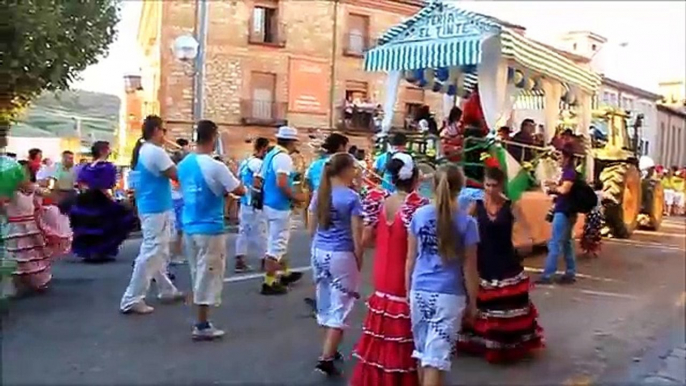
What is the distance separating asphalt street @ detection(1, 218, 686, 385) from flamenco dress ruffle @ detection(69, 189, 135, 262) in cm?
111

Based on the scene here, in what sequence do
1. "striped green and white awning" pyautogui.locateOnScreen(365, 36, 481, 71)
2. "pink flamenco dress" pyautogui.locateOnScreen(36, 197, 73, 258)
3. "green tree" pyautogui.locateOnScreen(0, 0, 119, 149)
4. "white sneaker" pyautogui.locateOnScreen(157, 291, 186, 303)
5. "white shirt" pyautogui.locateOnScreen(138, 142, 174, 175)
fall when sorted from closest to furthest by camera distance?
"green tree" pyautogui.locateOnScreen(0, 0, 119, 149)
"white shirt" pyautogui.locateOnScreen(138, 142, 174, 175)
"white sneaker" pyautogui.locateOnScreen(157, 291, 186, 303)
"pink flamenco dress" pyautogui.locateOnScreen(36, 197, 73, 258)
"striped green and white awning" pyautogui.locateOnScreen(365, 36, 481, 71)

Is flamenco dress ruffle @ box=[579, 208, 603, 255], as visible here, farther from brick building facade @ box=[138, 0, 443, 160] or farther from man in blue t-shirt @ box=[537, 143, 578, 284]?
brick building facade @ box=[138, 0, 443, 160]

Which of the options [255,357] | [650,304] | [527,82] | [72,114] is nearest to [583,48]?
[650,304]

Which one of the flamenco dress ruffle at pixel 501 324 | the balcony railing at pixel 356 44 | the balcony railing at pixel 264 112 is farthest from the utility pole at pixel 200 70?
the flamenco dress ruffle at pixel 501 324

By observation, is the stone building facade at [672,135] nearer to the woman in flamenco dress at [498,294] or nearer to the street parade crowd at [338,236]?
the street parade crowd at [338,236]

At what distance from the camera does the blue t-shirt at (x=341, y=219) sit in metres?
3.58

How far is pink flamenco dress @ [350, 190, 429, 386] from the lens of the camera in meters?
3.08

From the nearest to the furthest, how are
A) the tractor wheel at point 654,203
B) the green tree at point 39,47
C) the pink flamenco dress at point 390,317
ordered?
the tractor wheel at point 654,203 < the pink flamenco dress at point 390,317 < the green tree at point 39,47

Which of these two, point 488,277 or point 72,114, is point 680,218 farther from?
point 72,114

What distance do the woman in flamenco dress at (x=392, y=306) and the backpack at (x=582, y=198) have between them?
8.77ft

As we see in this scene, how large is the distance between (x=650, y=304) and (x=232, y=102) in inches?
181

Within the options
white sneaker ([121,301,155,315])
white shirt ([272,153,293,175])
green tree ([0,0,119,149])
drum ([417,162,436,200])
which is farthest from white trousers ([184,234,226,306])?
white shirt ([272,153,293,175])

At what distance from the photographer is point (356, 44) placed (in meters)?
6.42

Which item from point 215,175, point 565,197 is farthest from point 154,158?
point 565,197
